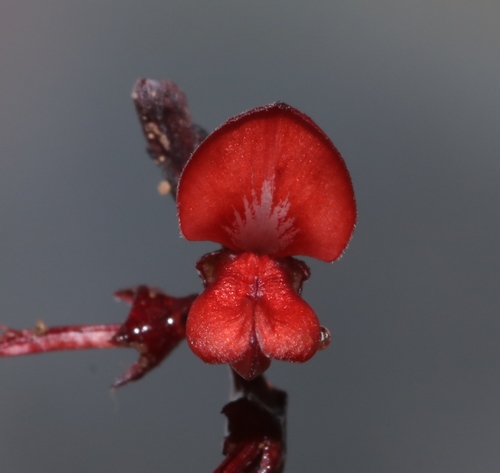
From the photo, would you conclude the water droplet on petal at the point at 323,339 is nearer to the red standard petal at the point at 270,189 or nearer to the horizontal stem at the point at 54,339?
the red standard petal at the point at 270,189

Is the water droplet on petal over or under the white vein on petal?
under

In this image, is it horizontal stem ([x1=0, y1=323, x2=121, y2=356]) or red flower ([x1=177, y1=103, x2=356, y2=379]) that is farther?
horizontal stem ([x1=0, y1=323, x2=121, y2=356])

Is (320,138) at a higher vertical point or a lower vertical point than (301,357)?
higher

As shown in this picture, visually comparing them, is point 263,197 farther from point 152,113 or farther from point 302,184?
point 152,113

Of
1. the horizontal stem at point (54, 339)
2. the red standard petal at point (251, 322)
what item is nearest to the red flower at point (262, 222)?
the red standard petal at point (251, 322)

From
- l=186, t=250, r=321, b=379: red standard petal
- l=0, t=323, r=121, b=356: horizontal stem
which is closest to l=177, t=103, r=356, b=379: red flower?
l=186, t=250, r=321, b=379: red standard petal

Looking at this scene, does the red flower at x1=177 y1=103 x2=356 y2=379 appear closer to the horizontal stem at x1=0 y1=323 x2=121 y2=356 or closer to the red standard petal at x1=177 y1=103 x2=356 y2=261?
the red standard petal at x1=177 y1=103 x2=356 y2=261

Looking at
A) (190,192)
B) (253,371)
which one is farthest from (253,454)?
(190,192)

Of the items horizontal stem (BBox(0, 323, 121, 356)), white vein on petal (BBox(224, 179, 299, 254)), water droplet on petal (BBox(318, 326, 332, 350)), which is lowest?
water droplet on petal (BBox(318, 326, 332, 350))
